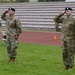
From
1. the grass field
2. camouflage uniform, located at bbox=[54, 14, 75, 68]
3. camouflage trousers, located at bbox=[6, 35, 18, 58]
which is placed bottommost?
the grass field

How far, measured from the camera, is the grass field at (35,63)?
9727 mm

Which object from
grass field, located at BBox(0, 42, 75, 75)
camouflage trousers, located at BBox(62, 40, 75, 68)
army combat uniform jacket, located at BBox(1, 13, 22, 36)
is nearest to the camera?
grass field, located at BBox(0, 42, 75, 75)

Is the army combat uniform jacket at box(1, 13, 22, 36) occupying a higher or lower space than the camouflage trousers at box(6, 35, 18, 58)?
higher

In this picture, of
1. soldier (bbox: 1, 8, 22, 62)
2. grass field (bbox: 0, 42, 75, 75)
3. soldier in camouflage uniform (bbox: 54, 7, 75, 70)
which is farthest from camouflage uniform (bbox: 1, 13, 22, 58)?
soldier in camouflage uniform (bbox: 54, 7, 75, 70)

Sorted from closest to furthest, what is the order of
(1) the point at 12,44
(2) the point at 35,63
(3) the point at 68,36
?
(3) the point at 68,36 < (1) the point at 12,44 < (2) the point at 35,63

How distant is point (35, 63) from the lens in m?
11.3

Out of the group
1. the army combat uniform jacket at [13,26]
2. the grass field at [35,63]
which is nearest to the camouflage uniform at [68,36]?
the grass field at [35,63]

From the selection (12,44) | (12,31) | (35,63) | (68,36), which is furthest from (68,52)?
(12,31)

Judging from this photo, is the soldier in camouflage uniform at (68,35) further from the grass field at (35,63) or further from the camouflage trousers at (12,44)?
the camouflage trousers at (12,44)

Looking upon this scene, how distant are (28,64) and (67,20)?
85.9 inches

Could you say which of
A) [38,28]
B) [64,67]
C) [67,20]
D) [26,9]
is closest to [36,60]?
[64,67]

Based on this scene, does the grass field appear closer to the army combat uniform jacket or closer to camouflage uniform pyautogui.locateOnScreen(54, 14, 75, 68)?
camouflage uniform pyautogui.locateOnScreen(54, 14, 75, 68)

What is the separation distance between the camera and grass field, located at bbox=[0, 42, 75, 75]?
9.73 meters

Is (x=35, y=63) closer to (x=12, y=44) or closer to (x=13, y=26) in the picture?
(x=12, y=44)
